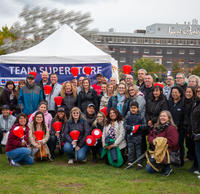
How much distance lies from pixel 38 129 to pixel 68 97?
109 centimetres

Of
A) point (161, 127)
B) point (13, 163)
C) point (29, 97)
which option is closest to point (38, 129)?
point (13, 163)

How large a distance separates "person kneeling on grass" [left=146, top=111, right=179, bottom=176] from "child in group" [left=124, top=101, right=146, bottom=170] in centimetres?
37

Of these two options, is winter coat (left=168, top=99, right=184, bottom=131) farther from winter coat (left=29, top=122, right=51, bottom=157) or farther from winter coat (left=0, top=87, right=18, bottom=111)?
winter coat (left=0, top=87, right=18, bottom=111)

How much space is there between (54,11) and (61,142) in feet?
113

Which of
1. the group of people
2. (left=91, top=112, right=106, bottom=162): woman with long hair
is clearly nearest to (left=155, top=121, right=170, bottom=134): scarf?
the group of people

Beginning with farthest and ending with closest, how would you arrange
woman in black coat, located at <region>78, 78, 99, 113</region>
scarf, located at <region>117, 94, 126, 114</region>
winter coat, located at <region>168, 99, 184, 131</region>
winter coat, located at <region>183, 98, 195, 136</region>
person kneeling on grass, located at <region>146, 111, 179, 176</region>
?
woman in black coat, located at <region>78, 78, 99, 113</region>
scarf, located at <region>117, 94, 126, 114</region>
winter coat, located at <region>168, 99, 184, 131</region>
winter coat, located at <region>183, 98, 195, 136</region>
person kneeling on grass, located at <region>146, 111, 179, 176</region>

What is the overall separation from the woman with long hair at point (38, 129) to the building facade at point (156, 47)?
6463 cm

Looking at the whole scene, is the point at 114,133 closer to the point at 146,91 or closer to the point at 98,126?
→ the point at 98,126

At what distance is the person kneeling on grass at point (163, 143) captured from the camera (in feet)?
15.5

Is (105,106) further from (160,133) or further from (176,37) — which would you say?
(176,37)

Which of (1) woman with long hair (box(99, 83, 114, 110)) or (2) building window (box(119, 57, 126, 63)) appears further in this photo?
(2) building window (box(119, 57, 126, 63))

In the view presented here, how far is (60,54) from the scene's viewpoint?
8.07 m

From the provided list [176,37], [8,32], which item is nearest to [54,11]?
[8,32]

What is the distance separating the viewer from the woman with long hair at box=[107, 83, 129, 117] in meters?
5.57
